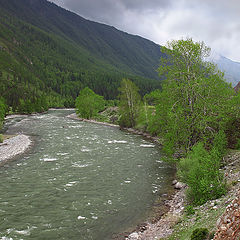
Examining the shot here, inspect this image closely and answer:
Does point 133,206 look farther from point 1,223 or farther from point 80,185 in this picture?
point 1,223

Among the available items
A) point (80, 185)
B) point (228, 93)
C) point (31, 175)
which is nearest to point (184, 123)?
point (228, 93)

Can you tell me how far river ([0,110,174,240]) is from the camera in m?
13.6

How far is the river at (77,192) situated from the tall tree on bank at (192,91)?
6150 millimetres

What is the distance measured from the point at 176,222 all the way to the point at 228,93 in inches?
650

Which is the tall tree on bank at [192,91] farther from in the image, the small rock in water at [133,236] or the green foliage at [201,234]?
the green foliage at [201,234]

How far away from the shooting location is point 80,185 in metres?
20.5

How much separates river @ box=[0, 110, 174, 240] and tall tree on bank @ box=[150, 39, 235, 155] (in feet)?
20.2

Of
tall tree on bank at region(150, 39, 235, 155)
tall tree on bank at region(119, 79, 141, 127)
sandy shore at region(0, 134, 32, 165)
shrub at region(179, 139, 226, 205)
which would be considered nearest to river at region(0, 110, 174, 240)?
sandy shore at region(0, 134, 32, 165)

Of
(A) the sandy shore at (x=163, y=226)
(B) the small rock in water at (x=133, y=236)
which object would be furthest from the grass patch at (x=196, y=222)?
(B) the small rock in water at (x=133, y=236)

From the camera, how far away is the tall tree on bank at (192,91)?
21.5 m

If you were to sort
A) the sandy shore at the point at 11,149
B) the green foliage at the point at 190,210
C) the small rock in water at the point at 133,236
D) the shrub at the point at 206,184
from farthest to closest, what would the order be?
the sandy shore at the point at 11,149, the shrub at the point at 206,184, the green foliage at the point at 190,210, the small rock in water at the point at 133,236

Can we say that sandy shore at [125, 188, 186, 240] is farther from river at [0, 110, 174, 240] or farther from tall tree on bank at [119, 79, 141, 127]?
tall tree on bank at [119, 79, 141, 127]

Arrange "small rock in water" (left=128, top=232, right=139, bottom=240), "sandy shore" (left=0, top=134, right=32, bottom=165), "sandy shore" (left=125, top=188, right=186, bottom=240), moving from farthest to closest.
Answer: "sandy shore" (left=0, top=134, right=32, bottom=165), "small rock in water" (left=128, top=232, right=139, bottom=240), "sandy shore" (left=125, top=188, right=186, bottom=240)

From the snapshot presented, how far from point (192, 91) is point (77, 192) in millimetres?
15494
